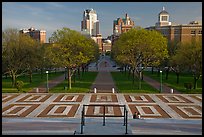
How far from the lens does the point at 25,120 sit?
59.6 ft

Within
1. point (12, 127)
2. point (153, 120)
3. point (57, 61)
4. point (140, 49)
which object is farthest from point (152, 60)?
point (12, 127)

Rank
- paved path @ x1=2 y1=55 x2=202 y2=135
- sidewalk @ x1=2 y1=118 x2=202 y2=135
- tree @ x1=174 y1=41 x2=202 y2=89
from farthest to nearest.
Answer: tree @ x1=174 y1=41 x2=202 y2=89 < paved path @ x1=2 y1=55 x2=202 y2=135 < sidewalk @ x1=2 y1=118 x2=202 y2=135

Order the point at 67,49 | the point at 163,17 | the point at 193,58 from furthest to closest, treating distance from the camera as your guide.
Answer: the point at 163,17
the point at 67,49
the point at 193,58

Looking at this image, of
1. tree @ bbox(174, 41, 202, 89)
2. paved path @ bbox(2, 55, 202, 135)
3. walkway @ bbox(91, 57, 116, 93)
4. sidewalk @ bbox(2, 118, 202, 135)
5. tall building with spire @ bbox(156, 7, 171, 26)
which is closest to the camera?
sidewalk @ bbox(2, 118, 202, 135)

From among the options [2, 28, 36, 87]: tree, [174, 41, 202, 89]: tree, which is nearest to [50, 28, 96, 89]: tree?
[2, 28, 36, 87]: tree

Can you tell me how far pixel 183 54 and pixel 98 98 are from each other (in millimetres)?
14242

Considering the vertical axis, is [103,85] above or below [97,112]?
above

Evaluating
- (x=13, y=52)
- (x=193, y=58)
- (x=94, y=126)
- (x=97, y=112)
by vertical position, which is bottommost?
(x=97, y=112)

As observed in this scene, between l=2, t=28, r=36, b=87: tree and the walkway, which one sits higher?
l=2, t=28, r=36, b=87: tree

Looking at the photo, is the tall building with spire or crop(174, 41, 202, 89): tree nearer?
crop(174, 41, 202, 89): tree

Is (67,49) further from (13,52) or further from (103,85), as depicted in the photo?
(103,85)

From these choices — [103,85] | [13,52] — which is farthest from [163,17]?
[13,52]

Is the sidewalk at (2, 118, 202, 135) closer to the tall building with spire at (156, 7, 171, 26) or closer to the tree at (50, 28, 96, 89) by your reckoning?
the tree at (50, 28, 96, 89)

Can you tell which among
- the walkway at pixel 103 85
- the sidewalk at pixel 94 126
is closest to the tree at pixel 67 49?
the walkway at pixel 103 85
